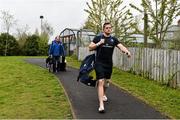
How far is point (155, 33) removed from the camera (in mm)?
19734

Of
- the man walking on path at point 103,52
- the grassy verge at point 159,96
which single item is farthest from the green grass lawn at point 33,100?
the grassy verge at point 159,96

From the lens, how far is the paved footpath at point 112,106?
8945 mm

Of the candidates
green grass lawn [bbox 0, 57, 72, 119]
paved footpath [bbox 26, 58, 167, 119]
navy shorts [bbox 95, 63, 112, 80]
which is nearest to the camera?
paved footpath [bbox 26, 58, 167, 119]

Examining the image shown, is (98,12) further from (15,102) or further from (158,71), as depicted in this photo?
(15,102)

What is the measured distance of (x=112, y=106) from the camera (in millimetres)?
10016

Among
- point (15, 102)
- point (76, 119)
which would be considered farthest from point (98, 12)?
point (76, 119)

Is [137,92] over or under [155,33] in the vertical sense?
under

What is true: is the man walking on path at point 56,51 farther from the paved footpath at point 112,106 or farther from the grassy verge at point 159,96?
the paved footpath at point 112,106

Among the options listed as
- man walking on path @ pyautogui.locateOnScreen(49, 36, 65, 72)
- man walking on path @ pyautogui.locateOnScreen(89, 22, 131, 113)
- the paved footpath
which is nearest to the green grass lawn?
the paved footpath

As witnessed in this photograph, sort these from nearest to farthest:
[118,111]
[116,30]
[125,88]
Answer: [118,111] < [125,88] < [116,30]

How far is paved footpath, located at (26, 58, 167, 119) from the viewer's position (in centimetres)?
895

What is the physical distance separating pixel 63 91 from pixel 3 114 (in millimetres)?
3351

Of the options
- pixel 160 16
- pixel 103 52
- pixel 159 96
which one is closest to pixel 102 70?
pixel 103 52

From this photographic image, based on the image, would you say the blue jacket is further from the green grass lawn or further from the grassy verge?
the grassy verge
